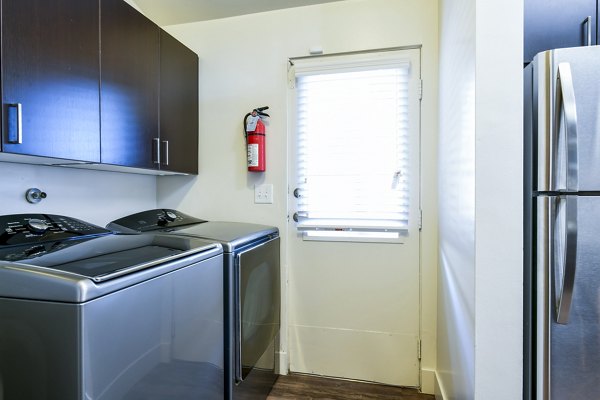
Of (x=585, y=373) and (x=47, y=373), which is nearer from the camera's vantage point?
(x=47, y=373)

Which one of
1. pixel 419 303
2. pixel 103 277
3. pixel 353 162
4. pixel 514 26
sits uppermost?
pixel 514 26

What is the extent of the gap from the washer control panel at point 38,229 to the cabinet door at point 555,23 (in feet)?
7.28

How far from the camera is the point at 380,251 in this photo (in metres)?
2.12

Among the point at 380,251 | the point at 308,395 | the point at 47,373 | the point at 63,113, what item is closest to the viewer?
the point at 47,373

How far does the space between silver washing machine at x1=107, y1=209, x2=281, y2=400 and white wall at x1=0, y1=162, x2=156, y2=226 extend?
0.16 m

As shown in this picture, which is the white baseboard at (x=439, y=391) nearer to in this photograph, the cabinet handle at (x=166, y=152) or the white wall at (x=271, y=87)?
the white wall at (x=271, y=87)

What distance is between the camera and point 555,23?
1.47m

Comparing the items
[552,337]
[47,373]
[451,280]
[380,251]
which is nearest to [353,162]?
[380,251]

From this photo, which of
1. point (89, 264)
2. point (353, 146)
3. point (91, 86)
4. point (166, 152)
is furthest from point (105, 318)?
point (353, 146)

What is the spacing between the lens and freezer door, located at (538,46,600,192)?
3.35ft

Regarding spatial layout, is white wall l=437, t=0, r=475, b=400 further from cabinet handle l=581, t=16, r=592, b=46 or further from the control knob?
the control knob

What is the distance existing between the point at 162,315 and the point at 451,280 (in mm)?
1301

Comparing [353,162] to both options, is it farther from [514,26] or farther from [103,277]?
[103,277]

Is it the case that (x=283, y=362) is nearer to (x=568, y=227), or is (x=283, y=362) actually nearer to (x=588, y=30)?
(x=568, y=227)
